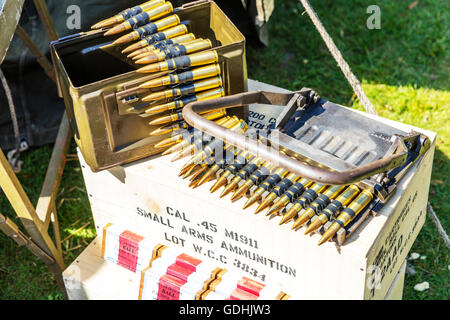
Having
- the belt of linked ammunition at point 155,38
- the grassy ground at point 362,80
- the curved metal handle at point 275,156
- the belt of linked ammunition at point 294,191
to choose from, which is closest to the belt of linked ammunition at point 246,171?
A: the belt of linked ammunition at point 294,191

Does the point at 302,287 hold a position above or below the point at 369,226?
below

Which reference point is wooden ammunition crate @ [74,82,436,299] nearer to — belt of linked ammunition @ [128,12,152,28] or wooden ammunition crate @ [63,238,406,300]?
wooden ammunition crate @ [63,238,406,300]

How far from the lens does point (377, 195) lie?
9.34 feet

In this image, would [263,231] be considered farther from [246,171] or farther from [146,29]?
[146,29]

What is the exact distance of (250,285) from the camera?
3.21 m

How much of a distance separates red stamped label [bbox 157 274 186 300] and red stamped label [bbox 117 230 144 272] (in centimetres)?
28

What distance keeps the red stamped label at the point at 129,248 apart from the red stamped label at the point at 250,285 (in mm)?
742

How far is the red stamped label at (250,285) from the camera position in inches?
125

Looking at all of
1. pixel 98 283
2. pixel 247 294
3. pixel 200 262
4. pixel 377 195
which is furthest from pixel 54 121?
pixel 377 195

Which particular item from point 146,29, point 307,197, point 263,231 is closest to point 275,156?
point 307,197

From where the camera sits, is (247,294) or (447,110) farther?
(447,110)

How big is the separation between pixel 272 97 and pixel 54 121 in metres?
2.91

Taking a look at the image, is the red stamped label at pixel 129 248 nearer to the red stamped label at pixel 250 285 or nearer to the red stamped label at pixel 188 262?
the red stamped label at pixel 188 262

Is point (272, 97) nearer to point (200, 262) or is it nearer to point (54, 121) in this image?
point (200, 262)
